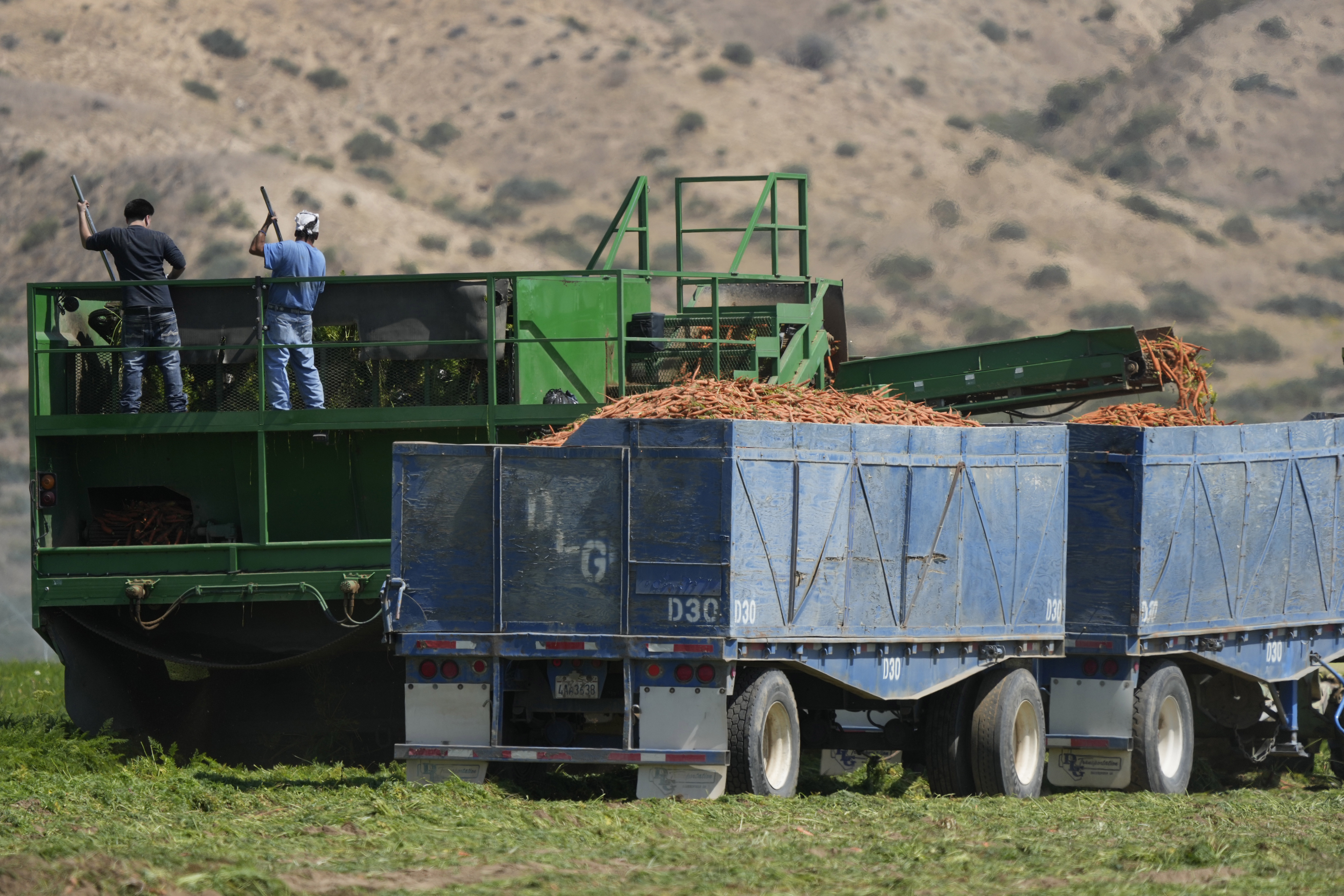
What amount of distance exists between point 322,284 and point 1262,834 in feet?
23.8

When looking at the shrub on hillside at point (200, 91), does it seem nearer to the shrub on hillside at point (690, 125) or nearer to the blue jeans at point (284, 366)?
the shrub on hillside at point (690, 125)

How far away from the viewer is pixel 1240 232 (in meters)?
60.0

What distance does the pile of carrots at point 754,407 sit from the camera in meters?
11.7

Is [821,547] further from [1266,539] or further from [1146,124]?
[1146,124]

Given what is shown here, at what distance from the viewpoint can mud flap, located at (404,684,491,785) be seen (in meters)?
11.4

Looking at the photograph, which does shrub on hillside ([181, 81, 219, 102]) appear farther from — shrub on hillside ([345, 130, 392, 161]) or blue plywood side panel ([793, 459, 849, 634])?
blue plywood side panel ([793, 459, 849, 634])

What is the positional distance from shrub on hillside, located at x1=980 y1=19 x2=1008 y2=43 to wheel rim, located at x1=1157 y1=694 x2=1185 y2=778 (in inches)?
2338

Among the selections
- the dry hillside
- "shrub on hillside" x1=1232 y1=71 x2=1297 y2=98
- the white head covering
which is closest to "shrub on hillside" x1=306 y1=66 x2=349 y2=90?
the dry hillside

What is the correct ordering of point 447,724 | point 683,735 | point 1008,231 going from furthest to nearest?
1. point 1008,231
2. point 447,724
3. point 683,735

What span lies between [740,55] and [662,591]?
61.6m

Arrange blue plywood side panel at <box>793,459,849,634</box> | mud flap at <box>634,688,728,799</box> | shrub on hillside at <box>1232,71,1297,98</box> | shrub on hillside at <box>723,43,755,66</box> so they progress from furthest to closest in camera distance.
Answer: shrub on hillside at <box>723,43,755,66</box>
shrub on hillside at <box>1232,71,1297,98</box>
blue plywood side panel at <box>793,459,849,634</box>
mud flap at <box>634,688,728,799</box>

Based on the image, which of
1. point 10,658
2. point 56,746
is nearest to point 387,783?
point 56,746

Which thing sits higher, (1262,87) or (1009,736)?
(1262,87)

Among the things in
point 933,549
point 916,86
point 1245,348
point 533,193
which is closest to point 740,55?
point 916,86
